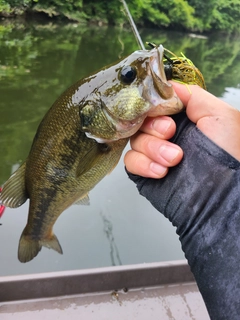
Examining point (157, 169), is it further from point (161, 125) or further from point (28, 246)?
point (28, 246)

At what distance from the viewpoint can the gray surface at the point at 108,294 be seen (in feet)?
8.02

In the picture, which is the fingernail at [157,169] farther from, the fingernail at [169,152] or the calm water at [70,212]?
the calm water at [70,212]

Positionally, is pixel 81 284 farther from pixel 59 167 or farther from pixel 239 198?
pixel 239 198

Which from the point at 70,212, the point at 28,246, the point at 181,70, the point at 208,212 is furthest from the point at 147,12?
the point at 208,212

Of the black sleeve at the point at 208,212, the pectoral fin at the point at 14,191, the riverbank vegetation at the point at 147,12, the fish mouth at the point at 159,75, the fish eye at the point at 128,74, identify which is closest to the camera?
the black sleeve at the point at 208,212

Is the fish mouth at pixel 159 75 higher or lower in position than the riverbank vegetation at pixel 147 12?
higher

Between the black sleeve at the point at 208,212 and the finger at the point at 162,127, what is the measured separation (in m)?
0.05

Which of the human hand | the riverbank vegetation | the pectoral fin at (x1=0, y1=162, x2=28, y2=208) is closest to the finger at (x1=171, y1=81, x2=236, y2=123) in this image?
the human hand

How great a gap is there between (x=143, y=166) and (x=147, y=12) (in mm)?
32573

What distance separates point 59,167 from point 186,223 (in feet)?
2.40

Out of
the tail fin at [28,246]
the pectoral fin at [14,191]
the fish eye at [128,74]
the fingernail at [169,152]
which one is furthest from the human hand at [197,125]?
the tail fin at [28,246]

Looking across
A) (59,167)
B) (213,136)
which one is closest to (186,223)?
(213,136)

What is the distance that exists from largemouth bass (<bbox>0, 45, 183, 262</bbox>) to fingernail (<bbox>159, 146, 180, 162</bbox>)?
0.13 metres

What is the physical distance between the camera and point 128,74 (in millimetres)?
1443
